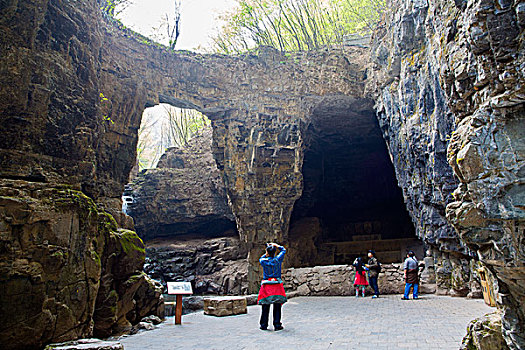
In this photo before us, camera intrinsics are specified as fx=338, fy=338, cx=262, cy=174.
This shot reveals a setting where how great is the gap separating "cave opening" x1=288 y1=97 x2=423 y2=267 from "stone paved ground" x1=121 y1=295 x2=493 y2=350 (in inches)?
457

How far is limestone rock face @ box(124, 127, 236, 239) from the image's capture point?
23562 mm

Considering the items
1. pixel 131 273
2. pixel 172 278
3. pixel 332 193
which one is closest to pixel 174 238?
pixel 172 278

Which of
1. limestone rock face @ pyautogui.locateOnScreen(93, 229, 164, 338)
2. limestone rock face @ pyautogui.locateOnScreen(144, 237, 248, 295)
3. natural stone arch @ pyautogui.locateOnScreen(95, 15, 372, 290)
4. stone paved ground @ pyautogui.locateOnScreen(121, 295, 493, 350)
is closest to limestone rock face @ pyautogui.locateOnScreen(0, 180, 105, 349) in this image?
stone paved ground @ pyautogui.locateOnScreen(121, 295, 493, 350)

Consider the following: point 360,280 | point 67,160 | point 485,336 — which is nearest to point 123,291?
point 67,160

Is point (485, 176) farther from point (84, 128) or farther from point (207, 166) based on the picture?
point (207, 166)

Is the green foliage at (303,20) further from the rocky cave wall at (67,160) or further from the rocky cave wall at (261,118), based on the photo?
the rocky cave wall at (67,160)

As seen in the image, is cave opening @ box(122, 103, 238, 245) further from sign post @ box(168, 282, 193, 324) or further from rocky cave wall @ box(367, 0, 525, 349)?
rocky cave wall @ box(367, 0, 525, 349)

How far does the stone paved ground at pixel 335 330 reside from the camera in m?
4.75

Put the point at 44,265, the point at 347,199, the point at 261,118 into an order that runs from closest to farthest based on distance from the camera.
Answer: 1. the point at 44,265
2. the point at 261,118
3. the point at 347,199

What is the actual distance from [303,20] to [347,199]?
12.5 m

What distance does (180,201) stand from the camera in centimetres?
2394

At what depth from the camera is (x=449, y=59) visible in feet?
14.5

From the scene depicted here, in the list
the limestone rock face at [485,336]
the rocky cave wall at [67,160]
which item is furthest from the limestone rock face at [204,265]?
the limestone rock face at [485,336]

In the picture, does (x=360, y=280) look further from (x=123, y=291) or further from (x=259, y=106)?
(x=259, y=106)
